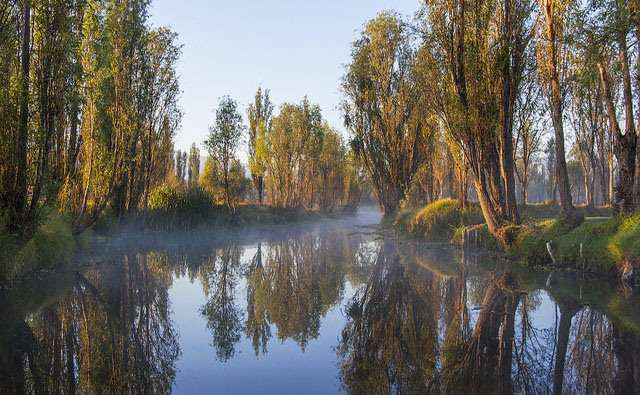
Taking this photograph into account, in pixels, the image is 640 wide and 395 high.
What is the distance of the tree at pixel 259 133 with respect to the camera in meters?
32.0

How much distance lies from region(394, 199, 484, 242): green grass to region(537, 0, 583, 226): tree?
16.0 ft

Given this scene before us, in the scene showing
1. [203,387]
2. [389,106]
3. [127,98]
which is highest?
[389,106]

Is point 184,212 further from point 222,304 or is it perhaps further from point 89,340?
point 89,340

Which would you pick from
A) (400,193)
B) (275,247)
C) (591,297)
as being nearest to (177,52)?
(275,247)

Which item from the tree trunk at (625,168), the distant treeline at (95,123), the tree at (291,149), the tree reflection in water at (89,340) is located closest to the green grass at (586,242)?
the tree trunk at (625,168)

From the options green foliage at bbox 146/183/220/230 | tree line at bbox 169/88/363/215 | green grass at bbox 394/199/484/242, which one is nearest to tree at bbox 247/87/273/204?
tree line at bbox 169/88/363/215

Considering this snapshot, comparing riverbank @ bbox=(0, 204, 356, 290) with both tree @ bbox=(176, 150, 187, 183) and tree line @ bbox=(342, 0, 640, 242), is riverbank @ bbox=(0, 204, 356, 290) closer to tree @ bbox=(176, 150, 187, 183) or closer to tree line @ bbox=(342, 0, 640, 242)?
tree line @ bbox=(342, 0, 640, 242)

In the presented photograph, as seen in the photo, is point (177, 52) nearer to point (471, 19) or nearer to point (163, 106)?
point (163, 106)

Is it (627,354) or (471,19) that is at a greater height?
(471,19)

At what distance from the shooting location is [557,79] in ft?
38.2

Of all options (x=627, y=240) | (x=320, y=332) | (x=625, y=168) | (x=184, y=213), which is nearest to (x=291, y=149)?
(x=184, y=213)

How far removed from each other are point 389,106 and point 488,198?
35.3 ft

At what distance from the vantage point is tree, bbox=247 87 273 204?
105 feet

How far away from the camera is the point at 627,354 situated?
189 inches
